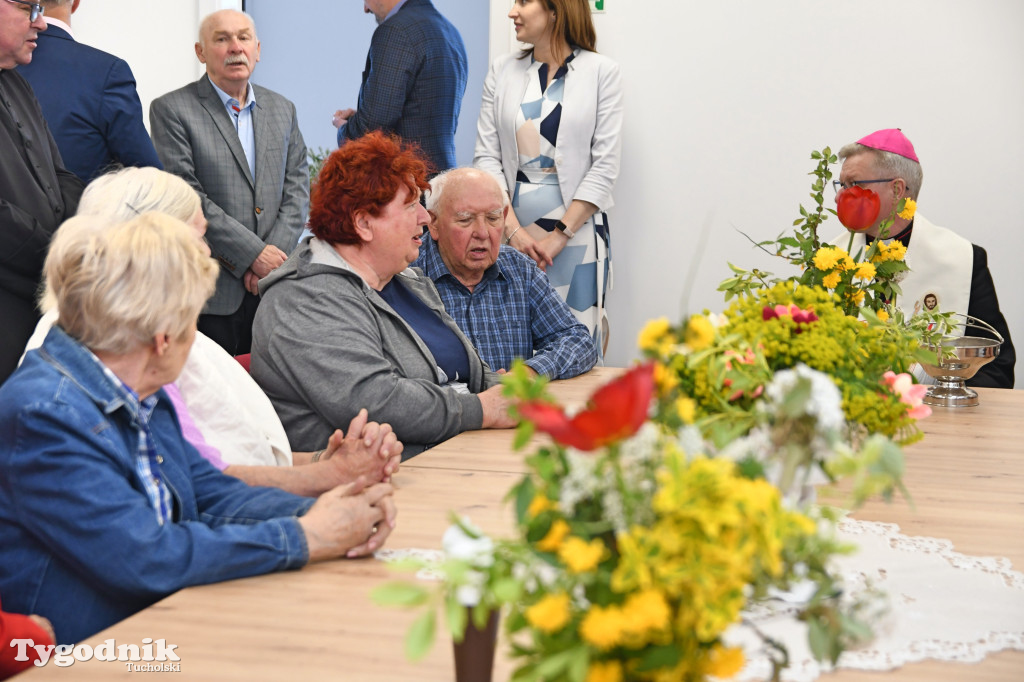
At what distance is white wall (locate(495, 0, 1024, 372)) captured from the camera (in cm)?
451

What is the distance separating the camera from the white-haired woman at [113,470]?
4.22ft

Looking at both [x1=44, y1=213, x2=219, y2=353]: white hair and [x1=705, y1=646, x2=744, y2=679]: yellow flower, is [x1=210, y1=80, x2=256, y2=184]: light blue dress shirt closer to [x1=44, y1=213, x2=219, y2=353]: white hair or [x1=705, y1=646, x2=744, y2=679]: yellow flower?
[x1=44, y1=213, x2=219, y2=353]: white hair

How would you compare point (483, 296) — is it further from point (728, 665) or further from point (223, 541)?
point (728, 665)

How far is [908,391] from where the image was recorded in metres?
1.55

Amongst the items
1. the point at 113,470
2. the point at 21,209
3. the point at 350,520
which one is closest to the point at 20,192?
the point at 21,209

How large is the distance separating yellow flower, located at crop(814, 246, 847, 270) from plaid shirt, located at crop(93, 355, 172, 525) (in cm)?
143

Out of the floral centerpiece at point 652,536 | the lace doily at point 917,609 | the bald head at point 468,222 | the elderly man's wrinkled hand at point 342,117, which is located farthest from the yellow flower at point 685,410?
the elderly man's wrinkled hand at point 342,117

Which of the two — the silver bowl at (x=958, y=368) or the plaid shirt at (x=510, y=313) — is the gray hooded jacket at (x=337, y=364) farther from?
the silver bowl at (x=958, y=368)

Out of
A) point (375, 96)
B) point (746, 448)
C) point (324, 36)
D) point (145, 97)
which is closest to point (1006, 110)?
point (375, 96)

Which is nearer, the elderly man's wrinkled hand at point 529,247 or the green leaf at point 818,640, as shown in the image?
the green leaf at point 818,640

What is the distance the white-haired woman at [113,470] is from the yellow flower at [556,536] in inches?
30.4

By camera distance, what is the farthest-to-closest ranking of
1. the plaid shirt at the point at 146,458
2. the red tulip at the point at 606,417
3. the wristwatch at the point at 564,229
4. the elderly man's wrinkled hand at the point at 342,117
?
the elderly man's wrinkled hand at the point at 342,117
the wristwatch at the point at 564,229
the plaid shirt at the point at 146,458
the red tulip at the point at 606,417

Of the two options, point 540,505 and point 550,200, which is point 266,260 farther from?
point 540,505

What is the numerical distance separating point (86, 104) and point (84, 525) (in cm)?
218
